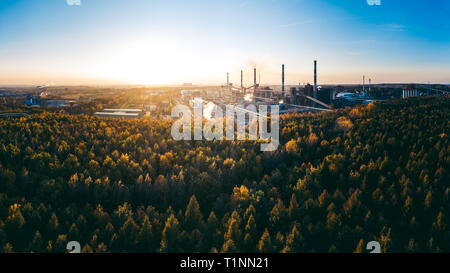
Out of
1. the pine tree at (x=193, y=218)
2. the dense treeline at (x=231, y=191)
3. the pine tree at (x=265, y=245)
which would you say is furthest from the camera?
the pine tree at (x=193, y=218)

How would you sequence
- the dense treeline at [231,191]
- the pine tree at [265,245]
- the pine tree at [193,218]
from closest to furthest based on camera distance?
the pine tree at [265,245] → the dense treeline at [231,191] → the pine tree at [193,218]

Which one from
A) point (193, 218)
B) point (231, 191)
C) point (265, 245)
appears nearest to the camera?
point (265, 245)

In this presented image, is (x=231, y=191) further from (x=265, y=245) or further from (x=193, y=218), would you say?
(x=265, y=245)

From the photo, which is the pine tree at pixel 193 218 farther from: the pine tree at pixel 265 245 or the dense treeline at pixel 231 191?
the pine tree at pixel 265 245

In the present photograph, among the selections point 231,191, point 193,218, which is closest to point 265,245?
point 193,218

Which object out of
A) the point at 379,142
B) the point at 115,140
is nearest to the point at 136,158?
the point at 115,140

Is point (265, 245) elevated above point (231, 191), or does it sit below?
below

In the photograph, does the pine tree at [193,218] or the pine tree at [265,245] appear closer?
the pine tree at [265,245]

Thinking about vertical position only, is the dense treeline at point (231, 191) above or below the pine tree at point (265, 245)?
above

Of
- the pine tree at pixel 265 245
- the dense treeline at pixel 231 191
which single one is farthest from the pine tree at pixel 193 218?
the pine tree at pixel 265 245

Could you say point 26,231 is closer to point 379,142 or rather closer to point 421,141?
point 379,142
